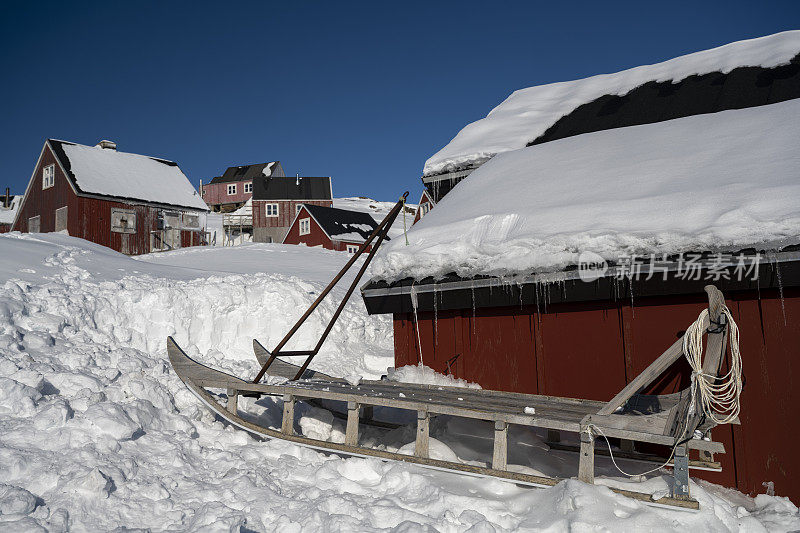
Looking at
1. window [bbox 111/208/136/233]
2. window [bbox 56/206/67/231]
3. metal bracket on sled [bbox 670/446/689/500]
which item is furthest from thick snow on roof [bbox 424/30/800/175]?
window [bbox 56/206/67/231]

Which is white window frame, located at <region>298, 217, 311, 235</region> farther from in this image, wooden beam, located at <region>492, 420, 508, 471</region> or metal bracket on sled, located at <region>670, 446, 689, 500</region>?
metal bracket on sled, located at <region>670, 446, 689, 500</region>

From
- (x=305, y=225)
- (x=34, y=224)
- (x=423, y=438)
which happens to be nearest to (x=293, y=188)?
(x=305, y=225)

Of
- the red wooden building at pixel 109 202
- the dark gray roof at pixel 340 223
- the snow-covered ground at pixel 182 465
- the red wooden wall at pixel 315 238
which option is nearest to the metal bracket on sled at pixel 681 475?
the snow-covered ground at pixel 182 465

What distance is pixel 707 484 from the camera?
15.6 ft

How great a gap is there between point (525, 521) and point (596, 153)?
508cm

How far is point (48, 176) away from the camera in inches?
1030

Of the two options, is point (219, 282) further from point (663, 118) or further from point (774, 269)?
point (774, 269)

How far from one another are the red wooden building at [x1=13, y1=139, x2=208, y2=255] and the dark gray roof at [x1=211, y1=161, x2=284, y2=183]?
108 ft

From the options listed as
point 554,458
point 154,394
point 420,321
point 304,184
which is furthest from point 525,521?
point 304,184

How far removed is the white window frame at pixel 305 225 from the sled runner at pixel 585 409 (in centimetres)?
3240

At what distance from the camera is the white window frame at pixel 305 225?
127 ft

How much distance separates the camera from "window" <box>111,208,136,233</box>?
2484 centimetres

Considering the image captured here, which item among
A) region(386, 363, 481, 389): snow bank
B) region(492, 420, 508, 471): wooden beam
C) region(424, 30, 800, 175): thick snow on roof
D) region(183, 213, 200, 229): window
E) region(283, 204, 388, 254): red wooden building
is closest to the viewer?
region(492, 420, 508, 471): wooden beam

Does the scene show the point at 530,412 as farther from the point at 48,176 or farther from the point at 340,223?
the point at 340,223
